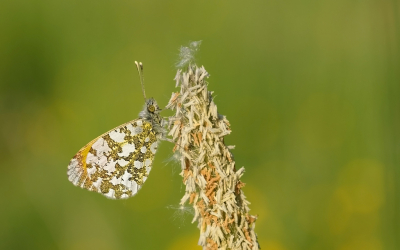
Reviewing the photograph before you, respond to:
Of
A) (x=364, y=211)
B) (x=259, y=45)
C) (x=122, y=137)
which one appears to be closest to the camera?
(x=122, y=137)

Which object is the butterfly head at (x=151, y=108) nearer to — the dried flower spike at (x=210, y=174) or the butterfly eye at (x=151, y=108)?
the butterfly eye at (x=151, y=108)

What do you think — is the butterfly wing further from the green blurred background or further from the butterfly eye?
the green blurred background

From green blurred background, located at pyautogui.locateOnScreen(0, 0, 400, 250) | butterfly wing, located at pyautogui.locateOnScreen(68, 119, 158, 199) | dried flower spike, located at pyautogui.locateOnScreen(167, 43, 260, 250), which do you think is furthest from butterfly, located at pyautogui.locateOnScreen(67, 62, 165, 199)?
dried flower spike, located at pyautogui.locateOnScreen(167, 43, 260, 250)

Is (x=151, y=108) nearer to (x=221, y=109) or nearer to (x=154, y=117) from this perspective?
(x=154, y=117)

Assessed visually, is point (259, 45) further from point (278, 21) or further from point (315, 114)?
point (315, 114)

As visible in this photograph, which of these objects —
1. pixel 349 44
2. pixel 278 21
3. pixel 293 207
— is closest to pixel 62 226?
pixel 293 207

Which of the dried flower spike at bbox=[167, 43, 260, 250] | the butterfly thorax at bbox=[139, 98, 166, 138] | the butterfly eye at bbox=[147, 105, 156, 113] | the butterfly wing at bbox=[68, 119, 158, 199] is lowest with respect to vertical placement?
the dried flower spike at bbox=[167, 43, 260, 250]

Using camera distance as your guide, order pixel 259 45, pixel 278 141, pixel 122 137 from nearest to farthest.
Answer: pixel 122 137 → pixel 278 141 → pixel 259 45
